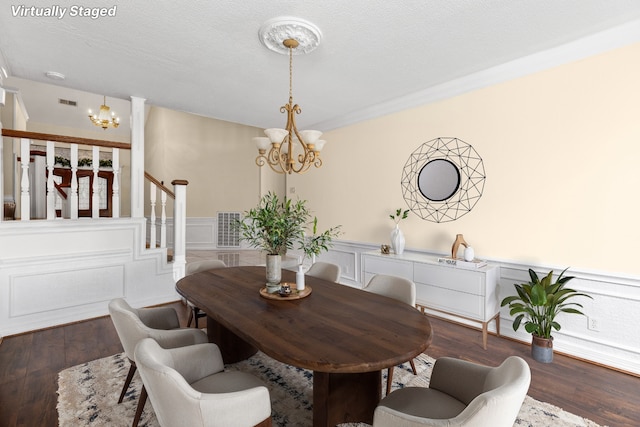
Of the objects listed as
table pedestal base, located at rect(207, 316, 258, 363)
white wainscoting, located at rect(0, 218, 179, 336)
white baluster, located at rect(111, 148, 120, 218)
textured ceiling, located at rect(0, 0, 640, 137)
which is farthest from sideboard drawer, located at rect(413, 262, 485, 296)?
white baluster, located at rect(111, 148, 120, 218)

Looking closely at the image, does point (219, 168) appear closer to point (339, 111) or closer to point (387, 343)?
point (339, 111)

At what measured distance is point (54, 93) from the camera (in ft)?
19.6

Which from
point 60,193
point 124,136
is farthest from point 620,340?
point 124,136

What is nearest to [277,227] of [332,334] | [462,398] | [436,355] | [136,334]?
[332,334]

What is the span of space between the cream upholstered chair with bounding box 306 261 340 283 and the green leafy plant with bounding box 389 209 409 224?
125 cm

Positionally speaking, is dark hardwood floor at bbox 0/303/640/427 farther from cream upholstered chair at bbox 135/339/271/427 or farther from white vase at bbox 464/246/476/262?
cream upholstered chair at bbox 135/339/271/427

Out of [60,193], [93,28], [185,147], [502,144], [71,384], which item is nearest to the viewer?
[71,384]

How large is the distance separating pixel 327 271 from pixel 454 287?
1300mm

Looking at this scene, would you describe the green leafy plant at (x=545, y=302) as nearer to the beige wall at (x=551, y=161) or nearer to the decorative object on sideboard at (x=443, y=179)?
the beige wall at (x=551, y=161)

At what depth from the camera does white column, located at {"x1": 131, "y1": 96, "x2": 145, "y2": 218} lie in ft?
12.6

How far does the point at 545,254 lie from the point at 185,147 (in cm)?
743

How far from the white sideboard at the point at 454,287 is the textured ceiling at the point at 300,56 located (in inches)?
79.5

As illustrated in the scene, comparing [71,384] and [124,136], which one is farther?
[124,136]

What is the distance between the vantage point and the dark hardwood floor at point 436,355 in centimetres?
197
